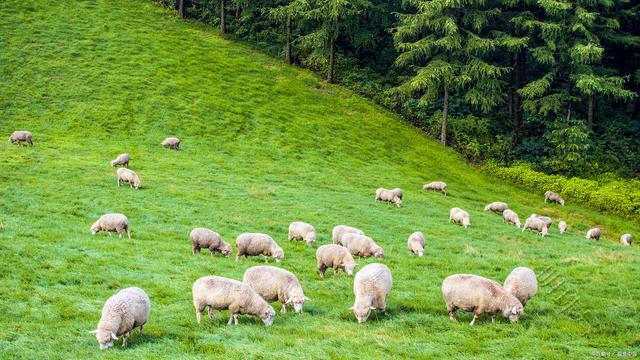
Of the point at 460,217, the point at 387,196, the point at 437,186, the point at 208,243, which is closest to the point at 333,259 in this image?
the point at 208,243

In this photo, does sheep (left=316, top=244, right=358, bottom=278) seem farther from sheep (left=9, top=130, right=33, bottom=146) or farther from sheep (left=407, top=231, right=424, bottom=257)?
sheep (left=9, top=130, right=33, bottom=146)

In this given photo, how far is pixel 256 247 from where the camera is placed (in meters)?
21.5

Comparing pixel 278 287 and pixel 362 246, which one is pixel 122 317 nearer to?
pixel 278 287

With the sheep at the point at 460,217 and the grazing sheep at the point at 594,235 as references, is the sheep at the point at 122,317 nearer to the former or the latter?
the sheep at the point at 460,217

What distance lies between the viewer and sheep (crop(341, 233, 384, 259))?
22609 mm

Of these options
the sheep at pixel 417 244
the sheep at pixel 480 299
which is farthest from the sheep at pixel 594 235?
the sheep at pixel 480 299

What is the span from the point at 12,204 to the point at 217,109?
87.8 feet

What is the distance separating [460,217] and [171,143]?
74.2 feet

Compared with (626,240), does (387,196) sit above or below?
above

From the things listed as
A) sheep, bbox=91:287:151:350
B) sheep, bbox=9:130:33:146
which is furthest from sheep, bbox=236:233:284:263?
sheep, bbox=9:130:33:146

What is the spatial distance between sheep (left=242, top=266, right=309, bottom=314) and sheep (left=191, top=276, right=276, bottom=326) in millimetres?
991

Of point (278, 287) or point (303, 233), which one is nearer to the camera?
point (278, 287)

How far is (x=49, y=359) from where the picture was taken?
12414mm

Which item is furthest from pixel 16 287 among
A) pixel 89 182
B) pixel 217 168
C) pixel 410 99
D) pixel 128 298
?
pixel 410 99
